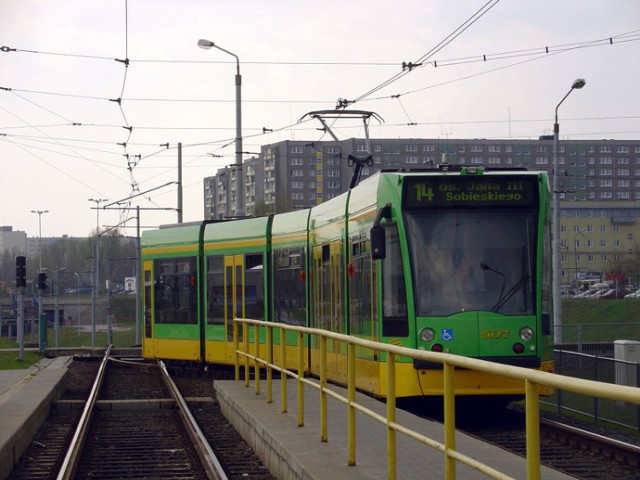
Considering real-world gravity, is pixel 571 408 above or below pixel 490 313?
below

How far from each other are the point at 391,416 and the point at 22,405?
→ 853cm

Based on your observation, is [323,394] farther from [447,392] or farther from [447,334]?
[447,392]

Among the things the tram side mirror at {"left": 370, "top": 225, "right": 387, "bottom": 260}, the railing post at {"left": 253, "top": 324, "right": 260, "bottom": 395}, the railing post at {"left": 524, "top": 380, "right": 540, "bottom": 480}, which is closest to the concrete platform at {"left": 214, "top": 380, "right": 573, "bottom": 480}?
the railing post at {"left": 524, "top": 380, "right": 540, "bottom": 480}

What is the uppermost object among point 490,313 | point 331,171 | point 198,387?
point 331,171

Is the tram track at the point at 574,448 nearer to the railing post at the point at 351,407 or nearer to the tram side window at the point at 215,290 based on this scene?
the railing post at the point at 351,407

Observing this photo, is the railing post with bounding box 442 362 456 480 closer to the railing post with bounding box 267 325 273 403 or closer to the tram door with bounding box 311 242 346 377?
the railing post with bounding box 267 325 273 403

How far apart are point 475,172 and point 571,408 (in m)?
4.25

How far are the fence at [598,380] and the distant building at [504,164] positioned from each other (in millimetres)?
91231

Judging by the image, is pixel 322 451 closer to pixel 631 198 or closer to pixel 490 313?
pixel 490 313

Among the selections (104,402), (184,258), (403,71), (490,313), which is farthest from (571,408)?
(184,258)

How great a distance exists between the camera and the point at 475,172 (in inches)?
513

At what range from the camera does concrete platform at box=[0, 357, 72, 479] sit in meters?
11.0

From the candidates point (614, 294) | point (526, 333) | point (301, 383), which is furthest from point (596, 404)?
point (614, 294)

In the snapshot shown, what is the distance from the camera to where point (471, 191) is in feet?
42.4
